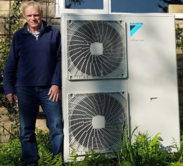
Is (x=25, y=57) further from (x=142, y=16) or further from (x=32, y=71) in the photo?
(x=142, y=16)

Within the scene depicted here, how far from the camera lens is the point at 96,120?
2.27m

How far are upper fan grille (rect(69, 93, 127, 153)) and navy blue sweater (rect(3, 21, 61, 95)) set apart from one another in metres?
0.27

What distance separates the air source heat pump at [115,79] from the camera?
225 centimetres

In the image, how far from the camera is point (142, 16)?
2.37 metres

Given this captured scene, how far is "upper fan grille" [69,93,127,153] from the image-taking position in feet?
7.42

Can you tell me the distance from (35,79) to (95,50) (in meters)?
0.54

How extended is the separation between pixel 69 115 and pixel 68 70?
0.36 meters

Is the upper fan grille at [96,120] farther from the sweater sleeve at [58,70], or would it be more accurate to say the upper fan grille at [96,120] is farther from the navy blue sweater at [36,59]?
the navy blue sweater at [36,59]

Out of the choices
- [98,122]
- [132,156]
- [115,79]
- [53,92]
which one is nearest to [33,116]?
[53,92]

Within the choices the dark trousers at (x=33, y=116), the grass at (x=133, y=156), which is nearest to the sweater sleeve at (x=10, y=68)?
the dark trousers at (x=33, y=116)

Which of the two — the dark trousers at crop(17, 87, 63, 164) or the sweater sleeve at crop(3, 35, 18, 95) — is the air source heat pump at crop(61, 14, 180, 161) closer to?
the dark trousers at crop(17, 87, 63, 164)

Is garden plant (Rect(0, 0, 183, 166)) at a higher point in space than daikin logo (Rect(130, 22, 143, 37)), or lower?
lower

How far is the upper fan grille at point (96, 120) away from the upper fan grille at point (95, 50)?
182 millimetres

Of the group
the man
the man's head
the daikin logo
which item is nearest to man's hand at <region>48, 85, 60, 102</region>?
the man
